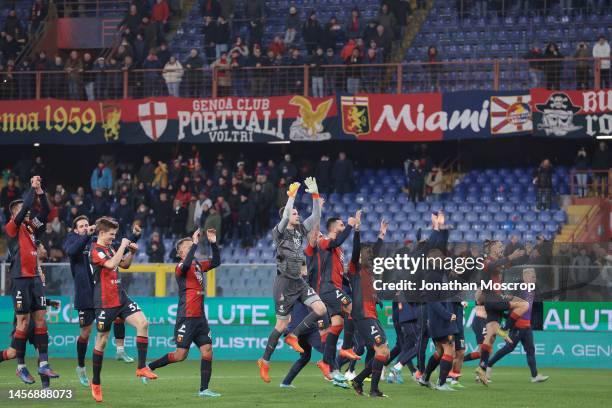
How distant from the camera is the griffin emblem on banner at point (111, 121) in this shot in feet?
118

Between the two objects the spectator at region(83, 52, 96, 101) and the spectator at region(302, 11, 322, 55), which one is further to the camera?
the spectator at region(83, 52, 96, 101)

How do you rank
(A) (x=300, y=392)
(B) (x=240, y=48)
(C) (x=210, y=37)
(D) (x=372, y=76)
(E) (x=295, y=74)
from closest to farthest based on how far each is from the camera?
(A) (x=300, y=392), (D) (x=372, y=76), (E) (x=295, y=74), (B) (x=240, y=48), (C) (x=210, y=37)

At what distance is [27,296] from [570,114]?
1924 cm

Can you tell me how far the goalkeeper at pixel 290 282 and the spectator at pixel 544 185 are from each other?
52.9 ft

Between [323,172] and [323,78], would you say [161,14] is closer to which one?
[323,78]

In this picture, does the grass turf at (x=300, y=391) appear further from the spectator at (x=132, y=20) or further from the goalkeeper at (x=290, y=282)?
the spectator at (x=132, y=20)

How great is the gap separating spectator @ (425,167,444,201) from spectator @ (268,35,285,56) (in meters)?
5.65

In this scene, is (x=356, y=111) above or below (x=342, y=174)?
above

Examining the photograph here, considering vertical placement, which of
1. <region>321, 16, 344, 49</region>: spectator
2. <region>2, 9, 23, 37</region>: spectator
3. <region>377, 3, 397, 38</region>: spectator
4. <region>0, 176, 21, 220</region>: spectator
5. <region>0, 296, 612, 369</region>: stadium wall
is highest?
<region>2, 9, 23, 37</region>: spectator

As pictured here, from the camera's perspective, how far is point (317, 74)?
34.9 metres

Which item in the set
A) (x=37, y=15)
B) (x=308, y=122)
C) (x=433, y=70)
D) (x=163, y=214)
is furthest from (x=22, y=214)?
(x=37, y=15)

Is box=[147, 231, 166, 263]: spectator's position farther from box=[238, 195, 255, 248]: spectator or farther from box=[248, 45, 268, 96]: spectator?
box=[248, 45, 268, 96]: spectator

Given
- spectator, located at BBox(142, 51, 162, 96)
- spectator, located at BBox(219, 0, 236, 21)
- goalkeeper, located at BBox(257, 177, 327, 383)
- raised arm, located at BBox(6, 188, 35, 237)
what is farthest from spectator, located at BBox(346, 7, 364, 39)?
raised arm, located at BBox(6, 188, 35, 237)

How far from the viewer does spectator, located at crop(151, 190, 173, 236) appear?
3409 cm
